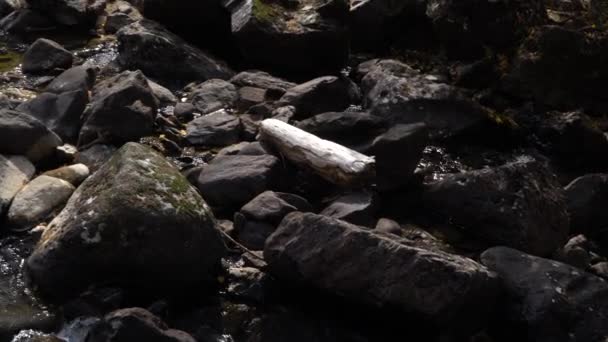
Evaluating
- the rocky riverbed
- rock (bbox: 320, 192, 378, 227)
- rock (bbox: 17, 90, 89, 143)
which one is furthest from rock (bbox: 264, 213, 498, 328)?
rock (bbox: 17, 90, 89, 143)

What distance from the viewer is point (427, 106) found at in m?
9.80

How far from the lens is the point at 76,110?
9102mm

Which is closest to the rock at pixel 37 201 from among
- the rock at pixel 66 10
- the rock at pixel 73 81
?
the rock at pixel 73 81

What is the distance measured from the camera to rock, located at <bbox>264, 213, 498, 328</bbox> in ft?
Result: 19.7

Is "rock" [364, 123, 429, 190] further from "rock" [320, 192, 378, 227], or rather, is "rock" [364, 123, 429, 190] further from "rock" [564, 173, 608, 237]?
"rock" [564, 173, 608, 237]

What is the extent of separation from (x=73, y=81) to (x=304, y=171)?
320 centimetres

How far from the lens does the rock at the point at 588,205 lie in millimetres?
8203

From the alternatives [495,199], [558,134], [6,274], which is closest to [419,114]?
[558,134]

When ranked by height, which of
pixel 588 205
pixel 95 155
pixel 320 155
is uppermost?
pixel 320 155

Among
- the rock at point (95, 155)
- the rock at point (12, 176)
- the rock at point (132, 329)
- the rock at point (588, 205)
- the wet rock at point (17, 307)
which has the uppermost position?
the rock at point (132, 329)

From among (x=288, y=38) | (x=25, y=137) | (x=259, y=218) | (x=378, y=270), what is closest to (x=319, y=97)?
(x=288, y=38)

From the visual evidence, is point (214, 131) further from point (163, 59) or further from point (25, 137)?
point (163, 59)

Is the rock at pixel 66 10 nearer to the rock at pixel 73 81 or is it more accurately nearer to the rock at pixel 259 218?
the rock at pixel 73 81

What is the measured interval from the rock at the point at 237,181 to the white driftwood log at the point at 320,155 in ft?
1.02
